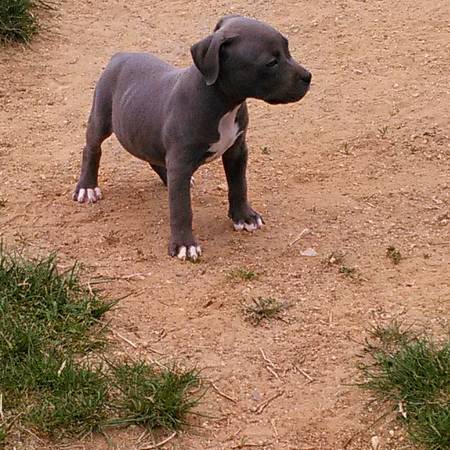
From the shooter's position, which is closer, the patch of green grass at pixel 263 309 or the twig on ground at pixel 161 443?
the twig on ground at pixel 161 443

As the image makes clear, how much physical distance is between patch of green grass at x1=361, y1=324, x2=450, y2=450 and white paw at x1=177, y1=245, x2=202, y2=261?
127 centimetres

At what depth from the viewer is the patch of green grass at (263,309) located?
4680mm

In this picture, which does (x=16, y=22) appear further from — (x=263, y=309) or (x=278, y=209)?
(x=263, y=309)

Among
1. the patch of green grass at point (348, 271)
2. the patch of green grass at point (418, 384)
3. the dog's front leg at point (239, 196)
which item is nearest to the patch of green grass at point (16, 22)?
the dog's front leg at point (239, 196)

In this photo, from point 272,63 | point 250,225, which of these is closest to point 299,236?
point 250,225

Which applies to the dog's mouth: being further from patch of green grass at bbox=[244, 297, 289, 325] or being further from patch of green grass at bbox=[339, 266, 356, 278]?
patch of green grass at bbox=[244, 297, 289, 325]

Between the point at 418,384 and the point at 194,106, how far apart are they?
1879 millimetres

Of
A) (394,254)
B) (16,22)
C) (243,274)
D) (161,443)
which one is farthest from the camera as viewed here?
(16,22)

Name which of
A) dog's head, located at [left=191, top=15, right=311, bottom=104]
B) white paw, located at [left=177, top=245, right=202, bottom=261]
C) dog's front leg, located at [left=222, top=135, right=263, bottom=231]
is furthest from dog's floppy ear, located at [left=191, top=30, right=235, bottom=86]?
white paw, located at [left=177, top=245, right=202, bottom=261]

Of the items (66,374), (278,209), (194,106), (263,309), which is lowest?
(278,209)

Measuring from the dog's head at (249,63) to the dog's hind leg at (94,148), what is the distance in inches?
37.7

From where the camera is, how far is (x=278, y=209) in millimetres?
5816

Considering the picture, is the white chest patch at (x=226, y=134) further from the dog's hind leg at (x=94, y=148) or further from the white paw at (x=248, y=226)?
the dog's hind leg at (x=94, y=148)

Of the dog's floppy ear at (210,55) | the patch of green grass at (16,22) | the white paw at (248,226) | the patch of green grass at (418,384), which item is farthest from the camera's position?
the patch of green grass at (16,22)
